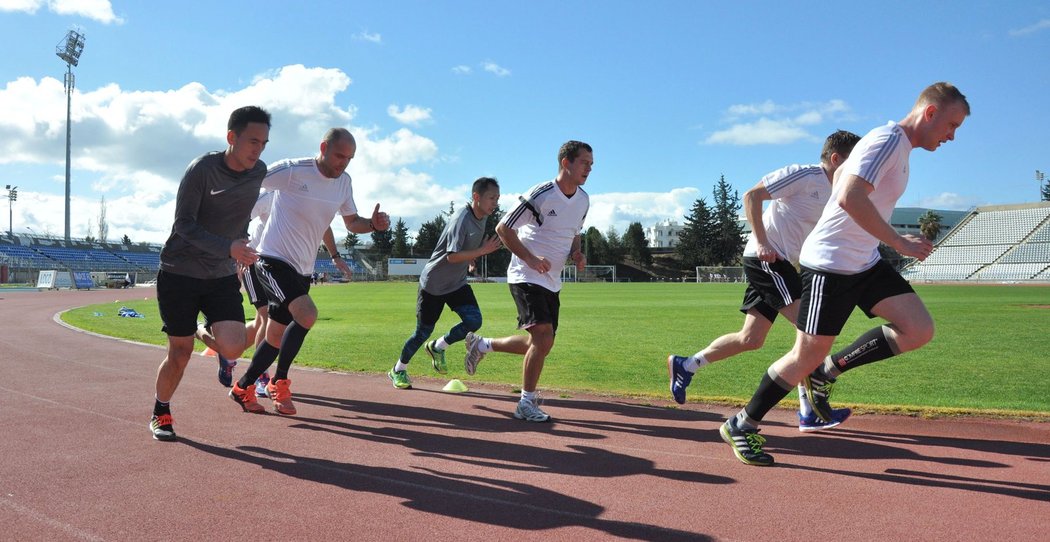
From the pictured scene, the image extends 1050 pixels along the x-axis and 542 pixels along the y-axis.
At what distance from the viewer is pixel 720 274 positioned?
81688 mm

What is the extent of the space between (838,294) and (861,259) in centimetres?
26

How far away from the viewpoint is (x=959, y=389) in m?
6.79

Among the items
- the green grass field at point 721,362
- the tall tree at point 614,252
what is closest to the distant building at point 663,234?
the tall tree at point 614,252

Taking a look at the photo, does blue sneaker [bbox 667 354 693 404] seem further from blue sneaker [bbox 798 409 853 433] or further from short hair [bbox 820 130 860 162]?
short hair [bbox 820 130 860 162]

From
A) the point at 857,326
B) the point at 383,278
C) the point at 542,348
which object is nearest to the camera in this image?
the point at 542,348

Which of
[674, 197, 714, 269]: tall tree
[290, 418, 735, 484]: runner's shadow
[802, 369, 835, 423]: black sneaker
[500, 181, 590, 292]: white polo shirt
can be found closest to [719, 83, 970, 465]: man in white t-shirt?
[290, 418, 735, 484]: runner's shadow

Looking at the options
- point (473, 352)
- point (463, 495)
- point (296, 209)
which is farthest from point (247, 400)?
point (463, 495)

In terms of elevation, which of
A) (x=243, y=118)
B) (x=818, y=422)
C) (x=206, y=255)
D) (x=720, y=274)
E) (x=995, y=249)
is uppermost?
(x=995, y=249)

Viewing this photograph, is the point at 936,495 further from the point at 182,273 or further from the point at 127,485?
the point at 182,273

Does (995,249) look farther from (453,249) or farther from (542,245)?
(542,245)

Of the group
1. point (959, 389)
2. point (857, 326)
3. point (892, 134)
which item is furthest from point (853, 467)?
point (857, 326)

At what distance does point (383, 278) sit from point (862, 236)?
297 feet

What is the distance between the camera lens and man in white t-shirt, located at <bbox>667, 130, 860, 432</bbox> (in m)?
5.14

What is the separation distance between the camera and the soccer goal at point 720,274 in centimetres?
7875
